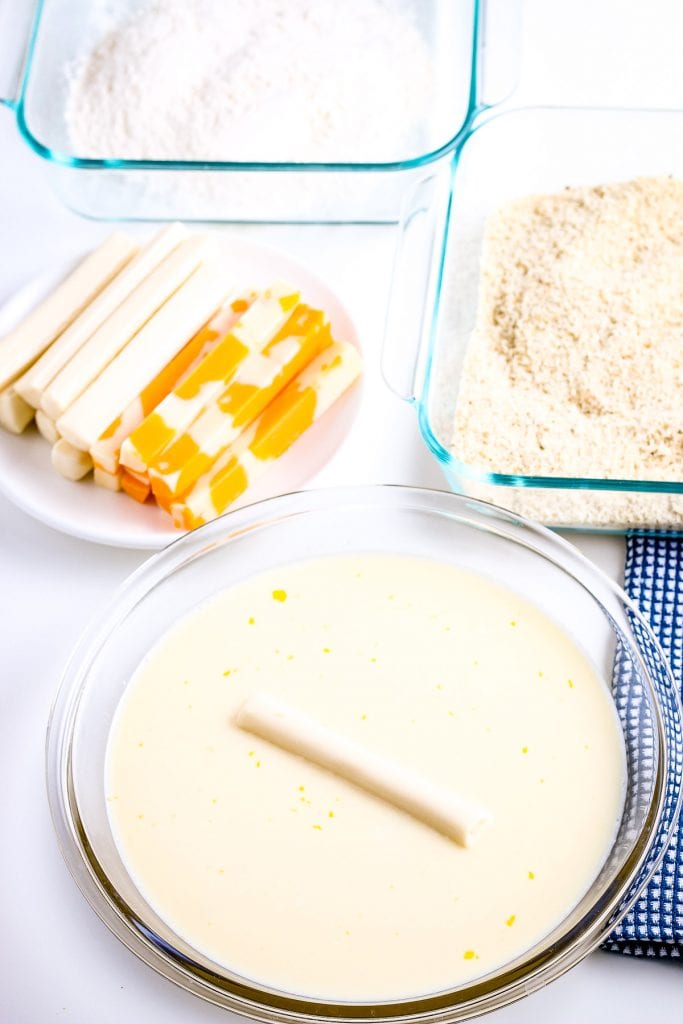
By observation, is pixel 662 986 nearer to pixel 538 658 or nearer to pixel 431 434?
pixel 538 658

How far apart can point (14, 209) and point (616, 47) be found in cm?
65

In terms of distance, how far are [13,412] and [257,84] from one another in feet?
1.31

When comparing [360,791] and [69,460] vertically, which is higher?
[69,460]

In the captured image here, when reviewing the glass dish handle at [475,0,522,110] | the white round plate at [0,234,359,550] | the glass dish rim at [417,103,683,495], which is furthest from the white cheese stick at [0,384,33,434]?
the glass dish handle at [475,0,522,110]

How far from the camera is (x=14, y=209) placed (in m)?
1.17

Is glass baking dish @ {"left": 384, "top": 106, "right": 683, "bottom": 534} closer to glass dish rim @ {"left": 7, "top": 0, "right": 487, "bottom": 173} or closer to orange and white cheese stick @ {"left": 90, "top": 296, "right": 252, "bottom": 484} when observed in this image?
glass dish rim @ {"left": 7, "top": 0, "right": 487, "bottom": 173}

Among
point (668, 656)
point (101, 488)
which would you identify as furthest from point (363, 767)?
point (101, 488)

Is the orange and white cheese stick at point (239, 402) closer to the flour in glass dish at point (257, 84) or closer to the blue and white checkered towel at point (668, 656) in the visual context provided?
the flour in glass dish at point (257, 84)

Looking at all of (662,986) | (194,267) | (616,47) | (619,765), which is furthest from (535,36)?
(662,986)

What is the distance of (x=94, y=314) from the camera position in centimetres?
98

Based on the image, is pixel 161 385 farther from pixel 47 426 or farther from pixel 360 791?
pixel 360 791

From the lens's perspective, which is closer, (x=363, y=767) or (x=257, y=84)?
(x=363, y=767)

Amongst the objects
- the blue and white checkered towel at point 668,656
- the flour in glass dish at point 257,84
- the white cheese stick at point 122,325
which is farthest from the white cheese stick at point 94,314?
the blue and white checkered towel at point 668,656

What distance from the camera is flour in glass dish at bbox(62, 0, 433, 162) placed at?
42.5 inches
